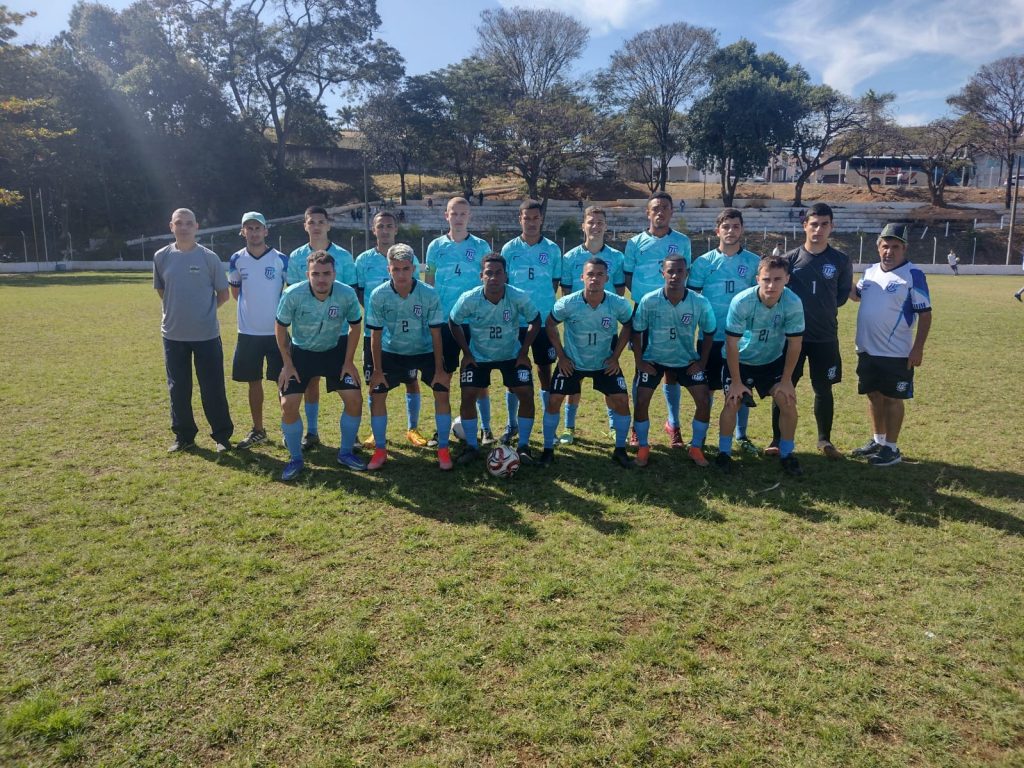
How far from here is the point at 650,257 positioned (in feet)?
22.6

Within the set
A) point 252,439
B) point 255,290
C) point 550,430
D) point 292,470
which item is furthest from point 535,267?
point 252,439

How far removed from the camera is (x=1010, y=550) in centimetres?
450

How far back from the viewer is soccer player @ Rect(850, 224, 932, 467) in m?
6.12

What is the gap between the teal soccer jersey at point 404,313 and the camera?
20.3 ft

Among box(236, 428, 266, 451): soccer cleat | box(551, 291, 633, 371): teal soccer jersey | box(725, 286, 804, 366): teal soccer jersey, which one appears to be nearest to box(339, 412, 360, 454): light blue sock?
box(236, 428, 266, 451): soccer cleat

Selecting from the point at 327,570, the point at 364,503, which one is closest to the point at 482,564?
the point at 327,570

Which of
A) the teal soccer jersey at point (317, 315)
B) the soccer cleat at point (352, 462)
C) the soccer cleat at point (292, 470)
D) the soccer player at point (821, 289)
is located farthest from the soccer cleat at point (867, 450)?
the soccer cleat at point (292, 470)

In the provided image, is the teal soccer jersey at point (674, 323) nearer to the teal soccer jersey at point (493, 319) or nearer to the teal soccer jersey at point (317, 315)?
the teal soccer jersey at point (493, 319)

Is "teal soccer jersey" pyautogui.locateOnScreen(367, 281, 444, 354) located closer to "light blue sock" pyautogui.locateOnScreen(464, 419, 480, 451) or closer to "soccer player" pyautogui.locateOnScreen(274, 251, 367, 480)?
"soccer player" pyautogui.locateOnScreen(274, 251, 367, 480)

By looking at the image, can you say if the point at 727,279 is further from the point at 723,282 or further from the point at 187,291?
the point at 187,291

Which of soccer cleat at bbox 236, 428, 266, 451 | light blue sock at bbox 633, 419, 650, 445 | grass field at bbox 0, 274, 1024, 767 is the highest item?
light blue sock at bbox 633, 419, 650, 445

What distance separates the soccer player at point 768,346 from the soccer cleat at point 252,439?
15.0ft

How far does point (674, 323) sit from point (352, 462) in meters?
3.26

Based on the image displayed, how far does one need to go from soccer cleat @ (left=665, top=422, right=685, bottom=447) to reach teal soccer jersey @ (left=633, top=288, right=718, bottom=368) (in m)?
0.90
